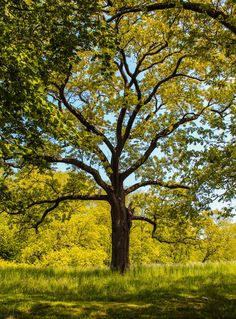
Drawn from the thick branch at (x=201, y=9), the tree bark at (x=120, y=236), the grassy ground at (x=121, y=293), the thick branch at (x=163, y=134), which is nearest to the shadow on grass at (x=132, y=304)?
the grassy ground at (x=121, y=293)

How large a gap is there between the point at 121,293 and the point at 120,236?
5.84 metres

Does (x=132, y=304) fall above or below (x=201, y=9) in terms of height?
below

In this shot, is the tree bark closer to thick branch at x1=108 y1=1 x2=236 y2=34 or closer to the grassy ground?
the grassy ground

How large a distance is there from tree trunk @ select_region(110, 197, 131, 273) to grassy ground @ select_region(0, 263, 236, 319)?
1.29m

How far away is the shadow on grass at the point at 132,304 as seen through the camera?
911cm

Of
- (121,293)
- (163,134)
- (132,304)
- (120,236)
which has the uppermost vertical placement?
(163,134)

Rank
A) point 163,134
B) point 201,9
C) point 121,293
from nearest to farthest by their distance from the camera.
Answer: point 201,9, point 121,293, point 163,134

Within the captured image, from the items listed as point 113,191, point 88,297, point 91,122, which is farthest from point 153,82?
point 88,297

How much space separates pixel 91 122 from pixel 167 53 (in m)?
5.99

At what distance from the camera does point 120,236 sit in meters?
18.5

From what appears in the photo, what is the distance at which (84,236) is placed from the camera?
4109cm

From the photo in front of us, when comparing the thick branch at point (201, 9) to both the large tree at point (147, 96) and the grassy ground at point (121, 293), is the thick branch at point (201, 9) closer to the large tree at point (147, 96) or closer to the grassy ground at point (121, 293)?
the large tree at point (147, 96)

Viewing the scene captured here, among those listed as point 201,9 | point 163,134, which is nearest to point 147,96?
point 163,134

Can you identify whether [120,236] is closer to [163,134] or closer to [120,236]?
[120,236]
